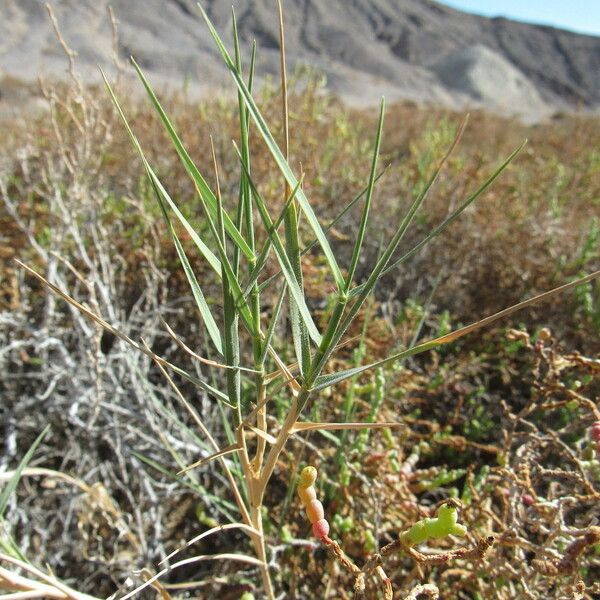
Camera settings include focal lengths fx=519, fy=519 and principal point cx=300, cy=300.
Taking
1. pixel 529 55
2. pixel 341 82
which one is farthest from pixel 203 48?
pixel 529 55

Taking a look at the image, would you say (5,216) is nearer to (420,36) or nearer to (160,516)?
(160,516)

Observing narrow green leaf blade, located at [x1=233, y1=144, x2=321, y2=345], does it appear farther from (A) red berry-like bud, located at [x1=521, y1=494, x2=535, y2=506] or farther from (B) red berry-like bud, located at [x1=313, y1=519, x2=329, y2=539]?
(A) red berry-like bud, located at [x1=521, y1=494, x2=535, y2=506]

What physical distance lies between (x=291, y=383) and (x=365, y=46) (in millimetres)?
34487

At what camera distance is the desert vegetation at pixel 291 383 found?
1.65ft

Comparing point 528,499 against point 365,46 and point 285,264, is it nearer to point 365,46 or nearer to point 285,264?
point 285,264

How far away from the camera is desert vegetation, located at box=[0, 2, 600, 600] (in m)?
0.50

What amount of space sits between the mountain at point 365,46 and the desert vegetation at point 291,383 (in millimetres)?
18938

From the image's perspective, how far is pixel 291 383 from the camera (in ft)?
1.69

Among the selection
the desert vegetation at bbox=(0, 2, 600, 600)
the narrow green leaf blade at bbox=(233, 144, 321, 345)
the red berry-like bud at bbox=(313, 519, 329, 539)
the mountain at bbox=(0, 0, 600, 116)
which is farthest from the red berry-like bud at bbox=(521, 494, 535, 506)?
the mountain at bbox=(0, 0, 600, 116)

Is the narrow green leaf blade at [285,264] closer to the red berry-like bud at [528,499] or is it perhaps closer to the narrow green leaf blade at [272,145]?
the narrow green leaf blade at [272,145]

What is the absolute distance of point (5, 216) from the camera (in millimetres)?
2338

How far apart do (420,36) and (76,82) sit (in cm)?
3785

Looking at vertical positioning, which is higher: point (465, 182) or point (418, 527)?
point (465, 182)

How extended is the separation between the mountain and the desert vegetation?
1894 centimetres
